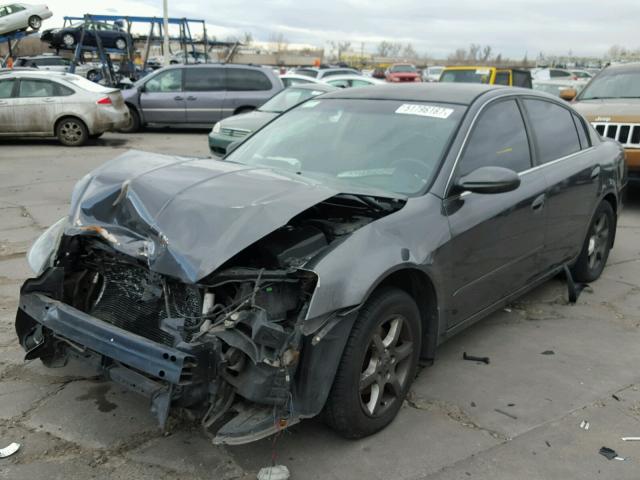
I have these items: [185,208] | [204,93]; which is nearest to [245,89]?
[204,93]

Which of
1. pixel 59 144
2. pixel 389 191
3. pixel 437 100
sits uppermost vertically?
pixel 437 100

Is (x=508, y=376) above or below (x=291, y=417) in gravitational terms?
below

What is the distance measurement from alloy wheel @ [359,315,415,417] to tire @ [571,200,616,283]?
2686 mm

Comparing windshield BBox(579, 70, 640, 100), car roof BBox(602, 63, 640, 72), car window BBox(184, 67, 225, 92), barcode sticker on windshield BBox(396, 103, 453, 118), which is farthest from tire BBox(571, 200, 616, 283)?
car window BBox(184, 67, 225, 92)

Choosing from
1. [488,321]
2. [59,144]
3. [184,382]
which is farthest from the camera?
[59,144]

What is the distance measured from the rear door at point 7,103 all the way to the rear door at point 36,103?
0.33ft

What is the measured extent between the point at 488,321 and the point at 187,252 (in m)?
2.74

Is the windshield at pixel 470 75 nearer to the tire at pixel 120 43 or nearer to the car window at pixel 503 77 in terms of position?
the car window at pixel 503 77

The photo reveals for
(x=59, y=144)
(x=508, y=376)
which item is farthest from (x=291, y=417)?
(x=59, y=144)

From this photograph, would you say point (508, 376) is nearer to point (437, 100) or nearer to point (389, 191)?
point (389, 191)

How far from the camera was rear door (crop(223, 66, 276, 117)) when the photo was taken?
51.0 ft

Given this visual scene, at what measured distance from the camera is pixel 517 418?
3.27 meters

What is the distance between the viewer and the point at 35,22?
21438 mm

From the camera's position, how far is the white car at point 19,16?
2070 cm
